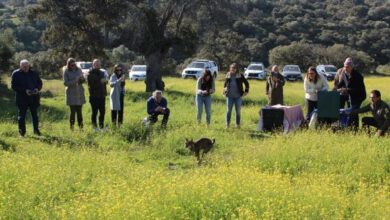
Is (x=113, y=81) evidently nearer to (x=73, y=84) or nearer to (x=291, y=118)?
(x=73, y=84)

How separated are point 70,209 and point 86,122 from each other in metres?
8.80

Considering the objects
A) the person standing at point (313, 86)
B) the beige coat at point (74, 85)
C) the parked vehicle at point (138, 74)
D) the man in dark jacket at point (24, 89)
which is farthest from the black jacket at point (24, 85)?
the parked vehicle at point (138, 74)

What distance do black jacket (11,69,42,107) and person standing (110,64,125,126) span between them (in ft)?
6.07

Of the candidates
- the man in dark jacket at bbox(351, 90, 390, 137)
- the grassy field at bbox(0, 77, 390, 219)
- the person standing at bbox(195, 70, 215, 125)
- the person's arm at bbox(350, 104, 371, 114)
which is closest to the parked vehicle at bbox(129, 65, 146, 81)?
the grassy field at bbox(0, 77, 390, 219)

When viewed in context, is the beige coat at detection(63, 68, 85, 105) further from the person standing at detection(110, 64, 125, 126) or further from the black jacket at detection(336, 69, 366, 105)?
the black jacket at detection(336, 69, 366, 105)

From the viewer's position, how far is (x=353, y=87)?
40.7 ft

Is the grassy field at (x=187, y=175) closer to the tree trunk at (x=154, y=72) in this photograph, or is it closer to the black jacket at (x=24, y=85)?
the black jacket at (x=24, y=85)

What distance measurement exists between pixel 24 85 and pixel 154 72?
1345cm

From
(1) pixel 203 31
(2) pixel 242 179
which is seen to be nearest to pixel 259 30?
(1) pixel 203 31

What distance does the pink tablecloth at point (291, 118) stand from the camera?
41.4 feet

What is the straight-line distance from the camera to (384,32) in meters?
67.7

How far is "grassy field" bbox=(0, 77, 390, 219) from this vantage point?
19.0ft

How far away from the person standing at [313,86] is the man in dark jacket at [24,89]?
608 cm

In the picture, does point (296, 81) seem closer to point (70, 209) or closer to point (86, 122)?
point (86, 122)
